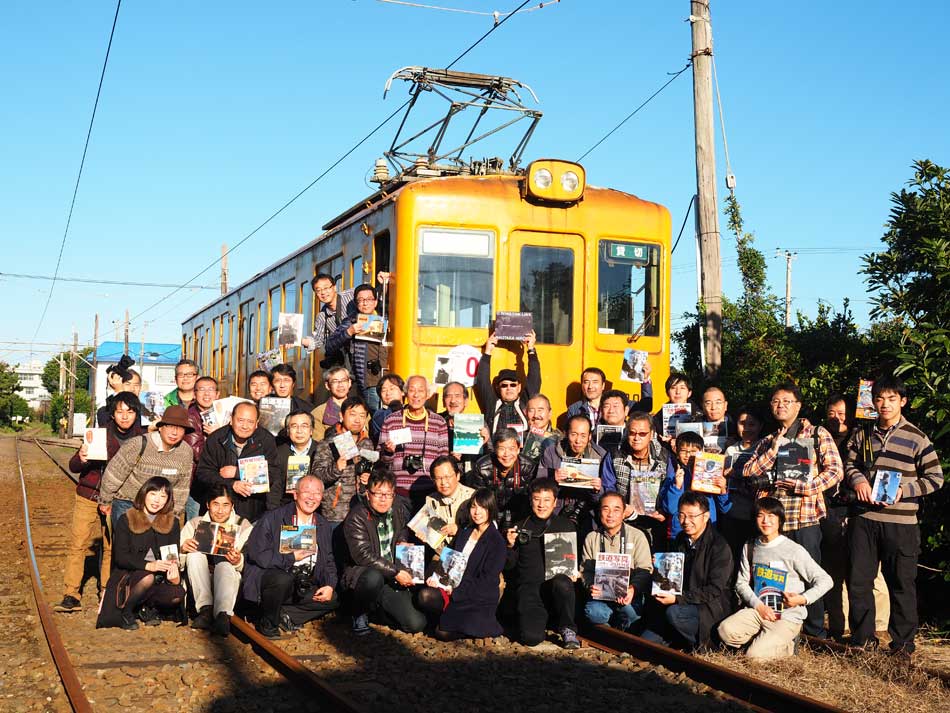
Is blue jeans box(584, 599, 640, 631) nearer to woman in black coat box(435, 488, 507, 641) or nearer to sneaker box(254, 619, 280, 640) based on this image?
woman in black coat box(435, 488, 507, 641)

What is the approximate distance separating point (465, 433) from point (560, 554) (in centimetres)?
124

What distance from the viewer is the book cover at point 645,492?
802cm

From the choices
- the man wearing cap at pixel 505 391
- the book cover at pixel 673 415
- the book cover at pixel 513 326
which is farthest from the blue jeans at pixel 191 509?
the book cover at pixel 673 415

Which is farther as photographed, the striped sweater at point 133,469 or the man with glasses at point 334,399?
the man with glasses at point 334,399

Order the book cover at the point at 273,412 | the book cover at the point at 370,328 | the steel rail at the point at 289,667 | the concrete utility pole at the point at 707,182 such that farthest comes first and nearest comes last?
1. the concrete utility pole at the point at 707,182
2. the book cover at the point at 370,328
3. the book cover at the point at 273,412
4. the steel rail at the point at 289,667

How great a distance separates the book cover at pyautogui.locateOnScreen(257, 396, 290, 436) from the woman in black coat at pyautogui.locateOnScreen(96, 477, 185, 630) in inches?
51.0

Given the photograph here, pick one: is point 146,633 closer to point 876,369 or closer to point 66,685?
point 66,685

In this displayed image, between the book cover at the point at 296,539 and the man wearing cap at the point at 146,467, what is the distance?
968mm

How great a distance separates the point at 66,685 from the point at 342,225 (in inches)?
255

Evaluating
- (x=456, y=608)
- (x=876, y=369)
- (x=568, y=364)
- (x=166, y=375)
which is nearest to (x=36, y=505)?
(x=568, y=364)

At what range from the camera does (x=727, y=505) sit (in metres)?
8.02

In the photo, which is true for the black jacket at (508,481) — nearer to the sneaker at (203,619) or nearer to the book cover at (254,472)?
the book cover at (254,472)

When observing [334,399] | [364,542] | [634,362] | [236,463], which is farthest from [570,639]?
[634,362]

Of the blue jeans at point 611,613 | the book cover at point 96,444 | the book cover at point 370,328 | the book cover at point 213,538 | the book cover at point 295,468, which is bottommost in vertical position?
the blue jeans at point 611,613
